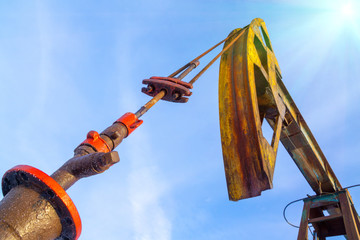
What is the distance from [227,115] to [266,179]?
95 cm

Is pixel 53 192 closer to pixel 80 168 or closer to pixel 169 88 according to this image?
pixel 80 168

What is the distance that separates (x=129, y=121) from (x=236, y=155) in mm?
1725

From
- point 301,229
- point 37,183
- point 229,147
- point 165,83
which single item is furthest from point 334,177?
point 37,183

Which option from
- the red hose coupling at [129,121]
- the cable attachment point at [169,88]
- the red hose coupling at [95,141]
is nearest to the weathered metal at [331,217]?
the cable attachment point at [169,88]

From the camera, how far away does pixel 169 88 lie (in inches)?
90.1

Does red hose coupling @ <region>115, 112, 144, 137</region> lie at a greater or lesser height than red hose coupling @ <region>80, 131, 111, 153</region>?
greater

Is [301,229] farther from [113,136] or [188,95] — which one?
[113,136]

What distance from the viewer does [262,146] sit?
2961 mm

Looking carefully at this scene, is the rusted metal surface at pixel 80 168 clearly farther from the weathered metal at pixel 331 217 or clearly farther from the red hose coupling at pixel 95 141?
the weathered metal at pixel 331 217

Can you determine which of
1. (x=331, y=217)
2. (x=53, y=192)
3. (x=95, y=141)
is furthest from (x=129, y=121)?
(x=331, y=217)

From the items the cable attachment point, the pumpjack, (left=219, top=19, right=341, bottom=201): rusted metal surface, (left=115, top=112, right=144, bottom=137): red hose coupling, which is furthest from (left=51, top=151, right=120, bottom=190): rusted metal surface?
(left=219, top=19, right=341, bottom=201): rusted metal surface

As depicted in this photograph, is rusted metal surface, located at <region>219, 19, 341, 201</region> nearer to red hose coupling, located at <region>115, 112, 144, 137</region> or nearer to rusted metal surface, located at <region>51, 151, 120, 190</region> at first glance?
red hose coupling, located at <region>115, 112, 144, 137</region>

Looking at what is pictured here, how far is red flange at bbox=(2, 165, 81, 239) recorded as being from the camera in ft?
3.72

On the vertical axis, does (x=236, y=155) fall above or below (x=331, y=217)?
above
